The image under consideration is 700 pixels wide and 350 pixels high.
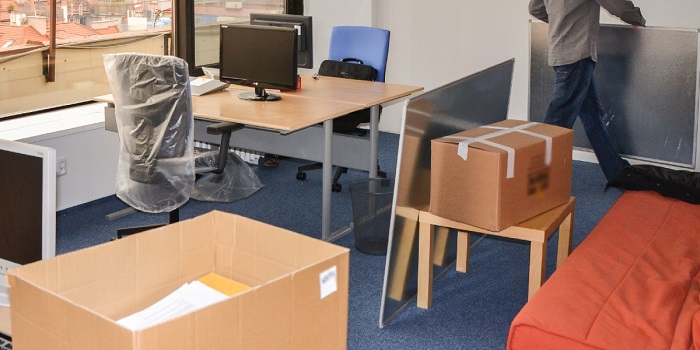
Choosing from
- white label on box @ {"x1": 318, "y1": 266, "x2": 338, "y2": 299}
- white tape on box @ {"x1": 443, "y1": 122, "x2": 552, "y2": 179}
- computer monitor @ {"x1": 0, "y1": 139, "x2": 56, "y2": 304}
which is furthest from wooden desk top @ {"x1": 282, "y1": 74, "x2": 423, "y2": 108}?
white label on box @ {"x1": 318, "y1": 266, "x2": 338, "y2": 299}

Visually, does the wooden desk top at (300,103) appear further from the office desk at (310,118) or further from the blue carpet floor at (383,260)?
the blue carpet floor at (383,260)

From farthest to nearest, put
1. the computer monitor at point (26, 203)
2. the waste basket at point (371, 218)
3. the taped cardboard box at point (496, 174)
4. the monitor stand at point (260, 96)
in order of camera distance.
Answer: the monitor stand at point (260, 96) → the waste basket at point (371, 218) → the taped cardboard box at point (496, 174) → the computer monitor at point (26, 203)

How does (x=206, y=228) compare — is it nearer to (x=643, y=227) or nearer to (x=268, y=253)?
(x=268, y=253)

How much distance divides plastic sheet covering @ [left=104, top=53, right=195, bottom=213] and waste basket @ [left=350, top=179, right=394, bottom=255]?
902mm

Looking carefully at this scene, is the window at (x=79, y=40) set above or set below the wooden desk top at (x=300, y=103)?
above

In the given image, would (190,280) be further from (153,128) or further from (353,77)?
(353,77)

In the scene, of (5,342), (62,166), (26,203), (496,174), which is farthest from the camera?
(62,166)

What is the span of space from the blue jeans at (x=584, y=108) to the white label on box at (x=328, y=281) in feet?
13.7

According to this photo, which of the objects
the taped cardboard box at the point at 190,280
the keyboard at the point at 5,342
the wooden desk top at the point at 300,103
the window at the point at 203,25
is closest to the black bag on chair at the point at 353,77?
the wooden desk top at the point at 300,103

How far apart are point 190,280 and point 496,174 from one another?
1793 millimetres

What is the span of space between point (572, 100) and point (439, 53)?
1561mm

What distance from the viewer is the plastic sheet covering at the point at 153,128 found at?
3.83 m

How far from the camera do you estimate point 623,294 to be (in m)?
2.85

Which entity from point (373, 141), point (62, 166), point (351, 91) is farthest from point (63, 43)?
point (373, 141)
